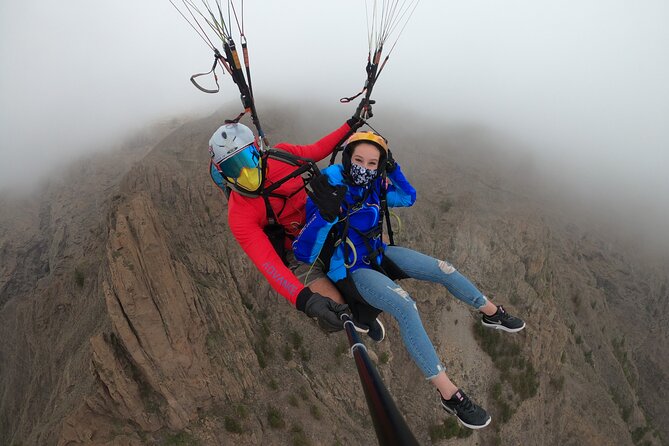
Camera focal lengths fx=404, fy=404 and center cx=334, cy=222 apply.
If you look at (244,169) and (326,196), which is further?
(326,196)

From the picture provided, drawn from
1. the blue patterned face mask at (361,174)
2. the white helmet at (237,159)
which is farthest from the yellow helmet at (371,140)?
the white helmet at (237,159)

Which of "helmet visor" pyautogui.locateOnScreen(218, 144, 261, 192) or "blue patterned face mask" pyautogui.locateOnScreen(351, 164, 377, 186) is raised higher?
"helmet visor" pyautogui.locateOnScreen(218, 144, 261, 192)

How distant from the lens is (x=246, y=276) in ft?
65.0

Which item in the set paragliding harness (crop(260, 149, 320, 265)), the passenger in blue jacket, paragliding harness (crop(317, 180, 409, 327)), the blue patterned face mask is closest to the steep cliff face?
paragliding harness (crop(260, 149, 320, 265))

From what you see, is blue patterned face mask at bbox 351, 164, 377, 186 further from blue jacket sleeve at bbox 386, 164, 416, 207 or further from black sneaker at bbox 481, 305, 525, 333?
black sneaker at bbox 481, 305, 525, 333

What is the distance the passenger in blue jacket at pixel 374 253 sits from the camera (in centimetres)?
564

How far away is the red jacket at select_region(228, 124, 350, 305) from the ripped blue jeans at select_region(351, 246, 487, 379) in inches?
45.5

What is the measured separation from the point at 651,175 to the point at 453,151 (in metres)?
35.1

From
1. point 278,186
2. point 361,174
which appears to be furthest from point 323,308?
point 361,174

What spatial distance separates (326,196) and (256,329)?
556 inches

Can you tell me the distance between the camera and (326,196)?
5621 millimetres

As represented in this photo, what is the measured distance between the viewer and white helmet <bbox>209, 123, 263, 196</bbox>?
549cm

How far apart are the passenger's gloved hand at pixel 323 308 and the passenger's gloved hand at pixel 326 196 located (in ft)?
3.71

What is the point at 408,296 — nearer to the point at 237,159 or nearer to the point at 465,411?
the point at 465,411
